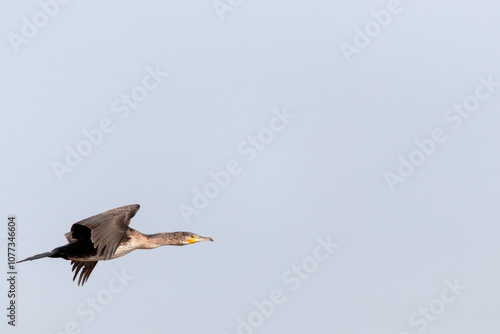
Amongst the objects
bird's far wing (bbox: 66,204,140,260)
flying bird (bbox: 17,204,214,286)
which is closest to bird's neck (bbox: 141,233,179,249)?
flying bird (bbox: 17,204,214,286)

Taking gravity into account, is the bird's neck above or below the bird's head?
above

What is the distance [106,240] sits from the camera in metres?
23.6

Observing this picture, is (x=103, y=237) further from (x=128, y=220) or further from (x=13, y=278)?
(x=13, y=278)

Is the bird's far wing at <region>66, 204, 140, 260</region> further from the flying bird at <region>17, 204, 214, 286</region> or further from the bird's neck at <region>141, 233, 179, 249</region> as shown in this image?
the bird's neck at <region>141, 233, 179, 249</region>

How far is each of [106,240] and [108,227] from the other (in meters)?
0.47

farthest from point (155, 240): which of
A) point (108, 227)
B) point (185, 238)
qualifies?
point (108, 227)

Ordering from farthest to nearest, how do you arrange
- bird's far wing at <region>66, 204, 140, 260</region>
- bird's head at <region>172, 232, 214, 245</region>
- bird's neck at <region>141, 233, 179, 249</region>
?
bird's head at <region>172, 232, 214, 245</region>, bird's neck at <region>141, 233, 179, 249</region>, bird's far wing at <region>66, 204, 140, 260</region>

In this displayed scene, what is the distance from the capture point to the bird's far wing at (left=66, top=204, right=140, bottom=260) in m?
23.5

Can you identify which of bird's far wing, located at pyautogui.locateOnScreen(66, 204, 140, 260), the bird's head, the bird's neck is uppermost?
bird's far wing, located at pyautogui.locateOnScreen(66, 204, 140, 260)

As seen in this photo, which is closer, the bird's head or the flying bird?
the flying bird

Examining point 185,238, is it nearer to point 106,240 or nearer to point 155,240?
point 155,240

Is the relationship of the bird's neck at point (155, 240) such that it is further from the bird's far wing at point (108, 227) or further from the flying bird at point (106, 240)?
the bird's far wing at point (108, 227)

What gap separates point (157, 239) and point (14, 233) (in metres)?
5.11

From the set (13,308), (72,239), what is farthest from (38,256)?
(13,308)
